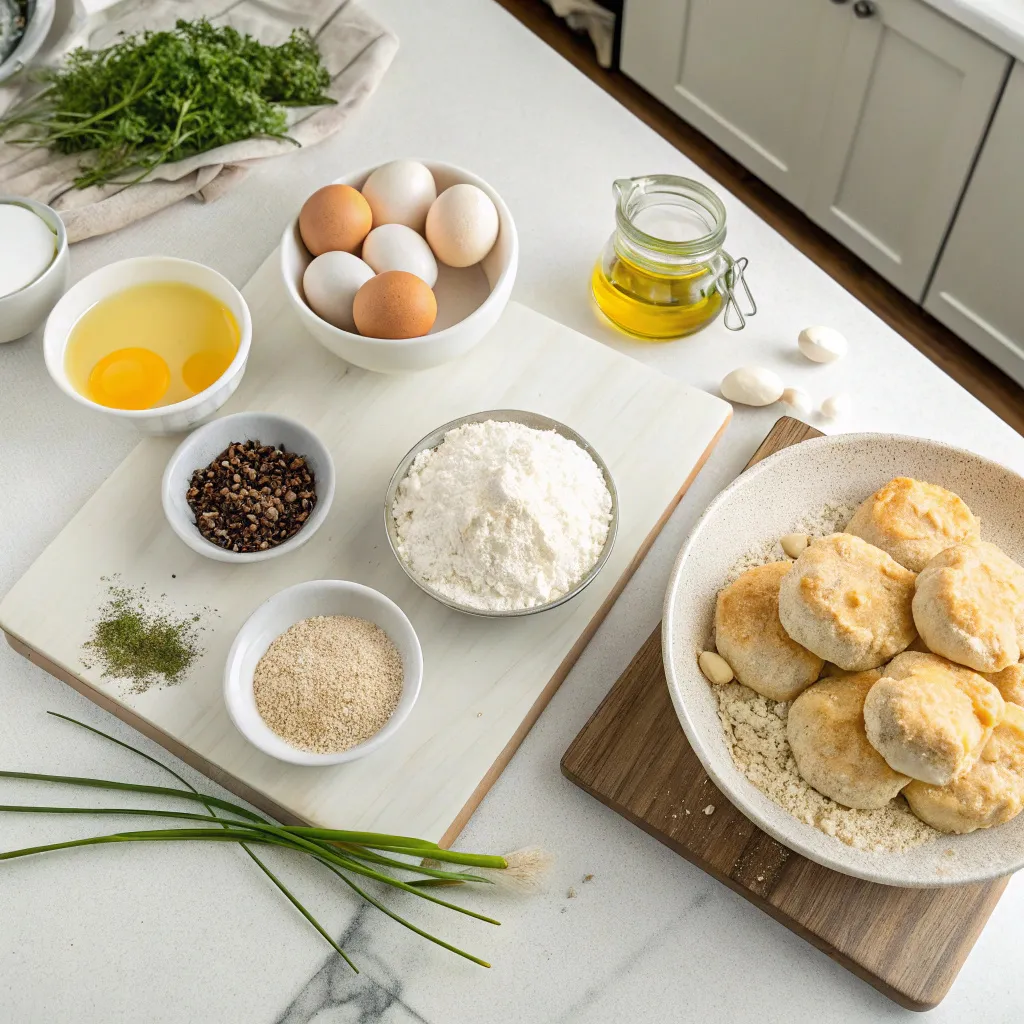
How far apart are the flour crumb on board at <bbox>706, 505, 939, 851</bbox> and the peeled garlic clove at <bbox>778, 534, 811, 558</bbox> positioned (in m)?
0.17

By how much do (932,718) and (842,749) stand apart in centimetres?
9

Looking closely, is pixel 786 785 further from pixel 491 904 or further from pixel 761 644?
pixel 491 904

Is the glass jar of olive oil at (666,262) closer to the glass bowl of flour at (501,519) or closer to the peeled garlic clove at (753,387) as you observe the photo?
the peeled garlic clove at (753,387)

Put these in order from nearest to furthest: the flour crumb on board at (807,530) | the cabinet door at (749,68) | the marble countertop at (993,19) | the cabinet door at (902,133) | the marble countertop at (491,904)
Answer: the marble countertop at (491,904) → the flour crumb on board at (807,530) → the marble countertop at (993,19) → the cabinet door at (902,133) → the cabinet door at (749,68)

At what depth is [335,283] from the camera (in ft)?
4.01

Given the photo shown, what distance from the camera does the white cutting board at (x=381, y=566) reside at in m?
1.07

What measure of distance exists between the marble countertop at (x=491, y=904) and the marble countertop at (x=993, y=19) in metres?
0.70

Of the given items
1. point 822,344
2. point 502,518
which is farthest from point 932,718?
point 822,344

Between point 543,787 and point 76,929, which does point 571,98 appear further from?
point 76,929

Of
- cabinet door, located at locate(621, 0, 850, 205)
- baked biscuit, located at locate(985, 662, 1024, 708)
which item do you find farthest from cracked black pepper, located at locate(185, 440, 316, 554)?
cabinet door, located at locate(621, 0, 850, 205)

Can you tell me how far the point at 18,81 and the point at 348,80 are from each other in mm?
505

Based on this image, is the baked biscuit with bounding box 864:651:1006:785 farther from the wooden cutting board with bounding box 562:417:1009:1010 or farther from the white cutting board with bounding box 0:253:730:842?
the white cutting board with bounding box 0:253:730:842

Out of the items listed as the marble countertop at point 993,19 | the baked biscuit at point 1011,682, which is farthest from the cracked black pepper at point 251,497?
the marble countertop at point 993,19

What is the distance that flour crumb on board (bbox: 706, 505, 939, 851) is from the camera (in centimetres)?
94
